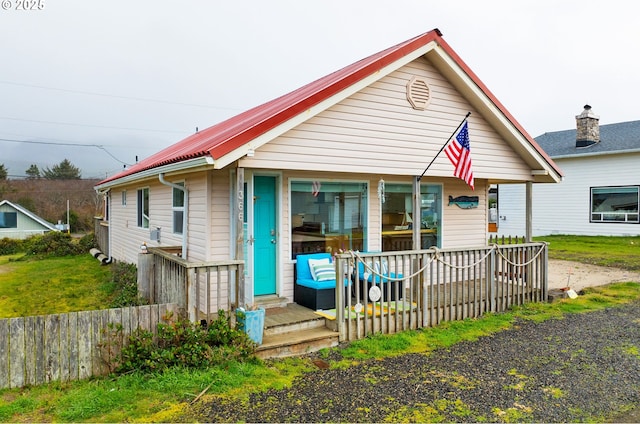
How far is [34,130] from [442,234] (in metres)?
61.2

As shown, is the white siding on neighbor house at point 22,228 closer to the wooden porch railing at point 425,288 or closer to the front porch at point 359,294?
the front porch at point 359,294

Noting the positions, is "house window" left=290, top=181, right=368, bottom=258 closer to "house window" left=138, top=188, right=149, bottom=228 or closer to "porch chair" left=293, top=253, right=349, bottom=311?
"porch chair" left=293, top=253, right=349, bottom=311

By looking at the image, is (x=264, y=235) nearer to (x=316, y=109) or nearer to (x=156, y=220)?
(x=316, y=109)

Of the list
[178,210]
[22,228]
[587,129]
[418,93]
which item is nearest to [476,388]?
[418,93]

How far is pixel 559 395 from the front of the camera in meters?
4.57

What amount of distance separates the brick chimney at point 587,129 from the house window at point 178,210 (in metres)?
23.0

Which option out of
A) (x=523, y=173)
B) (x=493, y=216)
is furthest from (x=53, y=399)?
(x=493, y=216)

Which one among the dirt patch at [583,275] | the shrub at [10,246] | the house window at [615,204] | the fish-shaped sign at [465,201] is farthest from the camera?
the shrub at [10,246]

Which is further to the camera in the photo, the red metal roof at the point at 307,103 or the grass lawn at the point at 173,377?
the red metal roof at the point at 307,103

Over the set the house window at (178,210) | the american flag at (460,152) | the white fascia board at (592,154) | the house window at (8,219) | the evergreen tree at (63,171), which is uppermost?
the evergreen tree at (63,171)

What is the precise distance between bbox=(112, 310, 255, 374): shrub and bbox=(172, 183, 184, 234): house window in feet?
12.1

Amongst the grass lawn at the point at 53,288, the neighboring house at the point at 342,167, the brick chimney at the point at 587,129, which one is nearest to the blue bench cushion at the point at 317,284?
the neighboring house at the point at 342,167

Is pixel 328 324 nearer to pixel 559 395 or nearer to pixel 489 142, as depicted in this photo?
pixel 559 395

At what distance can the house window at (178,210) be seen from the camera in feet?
27.9
